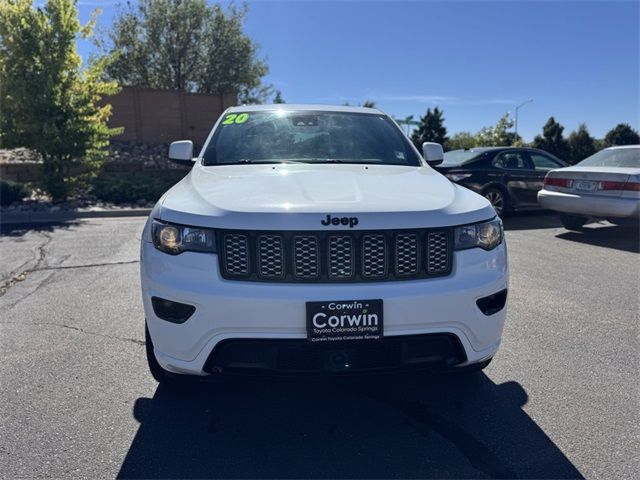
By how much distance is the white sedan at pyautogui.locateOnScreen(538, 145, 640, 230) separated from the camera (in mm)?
7792

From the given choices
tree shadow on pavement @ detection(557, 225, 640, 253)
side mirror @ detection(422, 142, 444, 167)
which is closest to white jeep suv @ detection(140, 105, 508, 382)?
side mirror @ detection(422, 142, 444, 167)

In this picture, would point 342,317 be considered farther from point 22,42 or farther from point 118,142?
point 118,142

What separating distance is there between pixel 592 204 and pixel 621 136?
120ft

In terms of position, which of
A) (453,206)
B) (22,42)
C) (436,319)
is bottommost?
(436,319)

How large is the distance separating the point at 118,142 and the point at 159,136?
1.66 meters

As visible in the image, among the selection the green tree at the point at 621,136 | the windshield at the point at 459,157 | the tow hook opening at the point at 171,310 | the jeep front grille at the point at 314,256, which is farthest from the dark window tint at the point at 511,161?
the green tree at the point at 621,136

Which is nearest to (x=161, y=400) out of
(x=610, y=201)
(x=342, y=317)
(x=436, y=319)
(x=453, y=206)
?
(x=342, y=317)

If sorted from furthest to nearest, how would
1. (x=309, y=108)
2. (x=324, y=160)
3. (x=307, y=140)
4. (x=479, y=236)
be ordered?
(x=309, y=108), (x=307, y=140), (x=324, y=160), (x=479, y=236)

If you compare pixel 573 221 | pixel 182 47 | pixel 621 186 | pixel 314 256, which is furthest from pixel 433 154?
pixel 182 47

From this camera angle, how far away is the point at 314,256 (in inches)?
99.7

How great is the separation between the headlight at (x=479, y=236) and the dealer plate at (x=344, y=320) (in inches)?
21.7

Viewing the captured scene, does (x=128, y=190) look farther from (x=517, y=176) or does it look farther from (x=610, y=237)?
(x=610, y=237)

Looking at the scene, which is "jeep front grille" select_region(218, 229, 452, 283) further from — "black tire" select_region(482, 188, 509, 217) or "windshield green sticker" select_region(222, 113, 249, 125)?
"black tire" select_region(482, 188, 509, 217)

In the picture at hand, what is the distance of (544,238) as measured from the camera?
28.6ft
